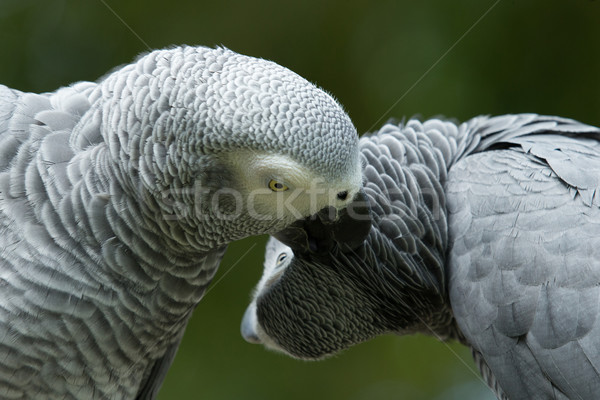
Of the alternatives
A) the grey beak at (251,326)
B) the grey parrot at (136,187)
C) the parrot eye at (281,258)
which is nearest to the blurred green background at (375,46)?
the grey beak at (251,326)

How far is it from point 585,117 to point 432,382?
1591mm

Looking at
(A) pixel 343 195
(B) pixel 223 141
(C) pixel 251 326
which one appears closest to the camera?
(B) pixel 223 141

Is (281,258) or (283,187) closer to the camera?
(283,187)

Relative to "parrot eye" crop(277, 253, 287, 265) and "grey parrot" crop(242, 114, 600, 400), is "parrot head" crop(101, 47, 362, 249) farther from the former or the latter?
"parrot eye" crop(277, 253, 287, 265)

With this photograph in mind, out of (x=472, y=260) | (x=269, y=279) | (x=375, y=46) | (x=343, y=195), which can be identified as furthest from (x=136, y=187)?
(x=375, y=46)

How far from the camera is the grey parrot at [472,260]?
131cm

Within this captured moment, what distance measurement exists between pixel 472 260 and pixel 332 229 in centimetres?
36

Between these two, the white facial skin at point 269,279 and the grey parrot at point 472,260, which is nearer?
the grey parrot at point 472,260

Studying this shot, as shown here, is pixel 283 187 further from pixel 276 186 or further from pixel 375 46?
pixel 375 46

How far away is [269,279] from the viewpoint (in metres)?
1.77

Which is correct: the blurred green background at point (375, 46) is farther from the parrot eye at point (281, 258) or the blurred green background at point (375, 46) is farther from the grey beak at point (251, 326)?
the parrot eye at point (281, 258)

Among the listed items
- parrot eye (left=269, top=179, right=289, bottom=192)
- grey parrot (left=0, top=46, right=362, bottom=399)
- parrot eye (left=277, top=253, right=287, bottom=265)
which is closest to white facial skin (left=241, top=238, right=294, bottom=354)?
parrot eye (left=277, top=253, right=287, bottom=265)

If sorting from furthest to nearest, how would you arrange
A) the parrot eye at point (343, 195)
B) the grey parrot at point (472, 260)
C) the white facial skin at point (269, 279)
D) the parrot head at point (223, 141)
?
1. the white facial skin at point (269, 279)
2. the grey parrot at point (472, 260)
3. the parrot eye at point (343, 195)
4. the parrot head at point (223, 141)

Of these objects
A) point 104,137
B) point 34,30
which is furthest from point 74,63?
point 104,137
